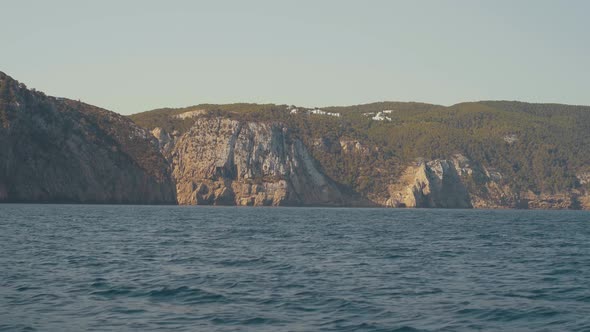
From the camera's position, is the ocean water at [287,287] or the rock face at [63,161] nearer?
the ocean water at [287,287]

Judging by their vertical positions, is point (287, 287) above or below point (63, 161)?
below

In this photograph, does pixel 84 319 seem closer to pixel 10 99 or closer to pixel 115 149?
pixel 10 99

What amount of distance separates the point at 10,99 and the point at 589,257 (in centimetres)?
13344

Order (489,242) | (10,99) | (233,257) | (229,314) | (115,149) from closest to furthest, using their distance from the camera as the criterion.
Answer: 1. (229,314)
2. (233,257)
3. (489,242)
4. (10,99)
5. (115,149)

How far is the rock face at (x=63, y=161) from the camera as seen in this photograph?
14550 centimetres

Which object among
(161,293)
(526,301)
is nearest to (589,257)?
(526,301)

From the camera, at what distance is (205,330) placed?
803 inches

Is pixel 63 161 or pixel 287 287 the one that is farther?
pixel 63 161

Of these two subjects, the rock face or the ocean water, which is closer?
the ocean water

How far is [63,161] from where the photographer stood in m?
159

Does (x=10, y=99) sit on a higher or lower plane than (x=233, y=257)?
higher

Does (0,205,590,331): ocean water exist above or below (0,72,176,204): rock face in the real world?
below

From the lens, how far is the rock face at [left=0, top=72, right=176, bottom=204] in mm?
145500

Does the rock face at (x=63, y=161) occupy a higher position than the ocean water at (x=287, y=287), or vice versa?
the rock face at (x=63, y=161)
